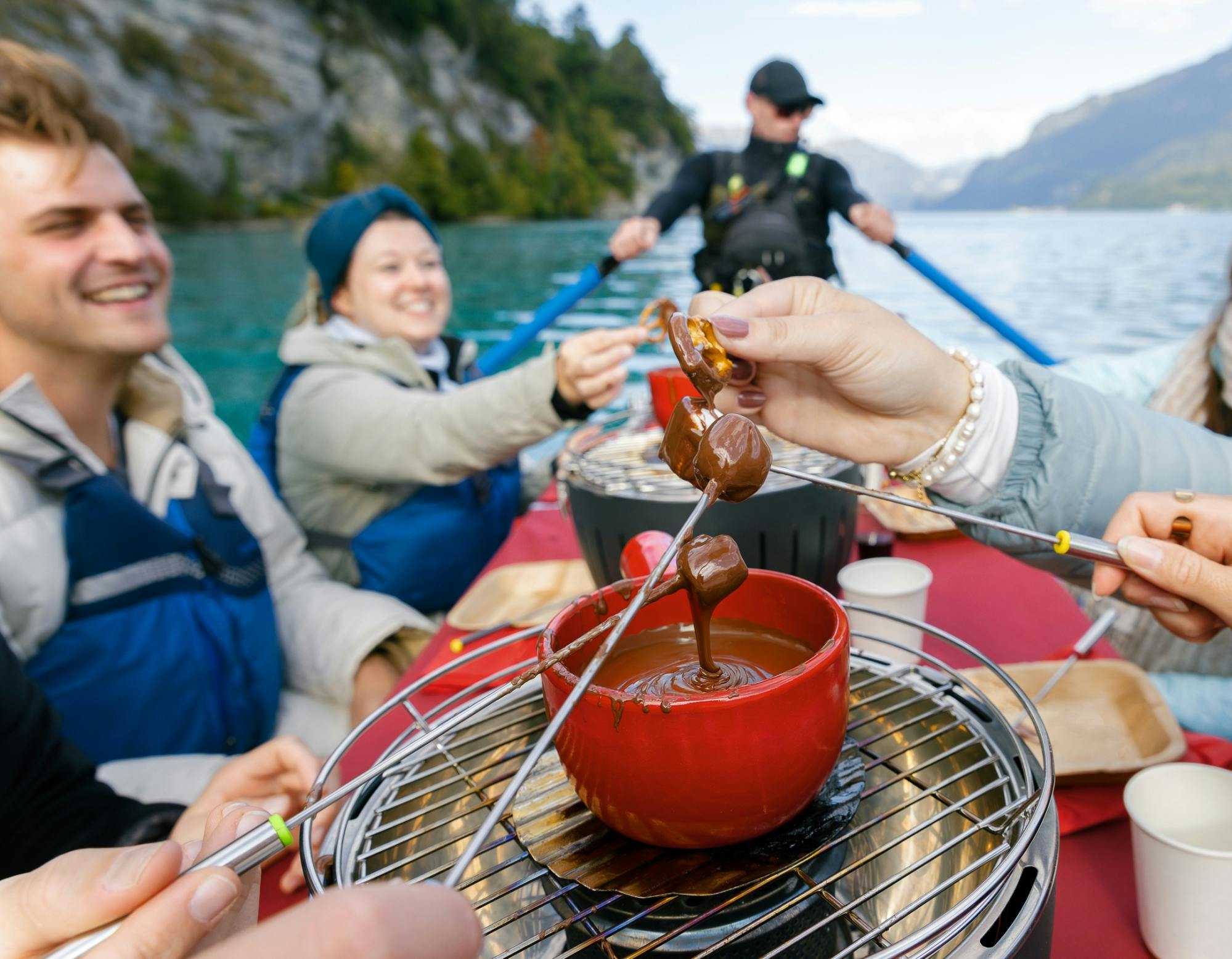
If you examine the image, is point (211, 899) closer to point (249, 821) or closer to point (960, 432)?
point (249, 821)

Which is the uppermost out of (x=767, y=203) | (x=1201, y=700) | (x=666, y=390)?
(x=767, y=203)

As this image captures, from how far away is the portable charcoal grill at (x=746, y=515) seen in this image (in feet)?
3.59

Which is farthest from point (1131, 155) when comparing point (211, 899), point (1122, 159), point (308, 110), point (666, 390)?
point (211, 899)

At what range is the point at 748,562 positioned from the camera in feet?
3.73

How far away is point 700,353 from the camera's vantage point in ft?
2.73

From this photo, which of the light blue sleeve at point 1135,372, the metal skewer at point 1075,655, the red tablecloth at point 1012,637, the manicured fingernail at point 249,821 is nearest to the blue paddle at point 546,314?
the red tablecloth at point 1012,637

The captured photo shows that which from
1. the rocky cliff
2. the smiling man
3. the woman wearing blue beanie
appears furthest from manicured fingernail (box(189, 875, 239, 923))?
the rocky cliff

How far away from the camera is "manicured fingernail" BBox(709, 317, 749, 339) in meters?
0.92

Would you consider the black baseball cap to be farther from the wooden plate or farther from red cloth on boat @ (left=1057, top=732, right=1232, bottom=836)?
red cloth on boat @ (left=1057, top=732, right=1232, bottom=836)

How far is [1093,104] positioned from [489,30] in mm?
95516

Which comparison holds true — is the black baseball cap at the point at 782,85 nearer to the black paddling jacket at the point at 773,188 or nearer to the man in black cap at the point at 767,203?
the man in black cap at the point at 767,203

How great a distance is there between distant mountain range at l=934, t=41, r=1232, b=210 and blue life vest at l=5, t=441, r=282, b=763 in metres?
78.7

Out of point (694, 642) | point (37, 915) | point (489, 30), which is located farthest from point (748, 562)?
point (489, 30)

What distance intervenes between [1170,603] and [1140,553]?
136 mm
